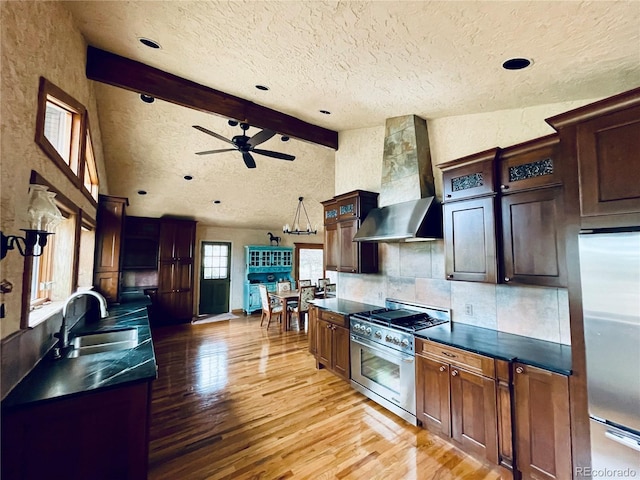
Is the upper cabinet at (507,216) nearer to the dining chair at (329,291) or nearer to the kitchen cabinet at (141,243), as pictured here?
the dining chair at (329,291)

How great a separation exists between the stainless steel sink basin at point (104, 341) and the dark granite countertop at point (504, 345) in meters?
2.74

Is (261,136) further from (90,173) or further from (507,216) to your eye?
(507,216)

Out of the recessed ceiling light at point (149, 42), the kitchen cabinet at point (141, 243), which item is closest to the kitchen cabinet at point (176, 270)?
the kitchen cabinet at point (141, 243)

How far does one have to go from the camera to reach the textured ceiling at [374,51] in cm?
150

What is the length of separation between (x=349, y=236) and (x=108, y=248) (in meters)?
3.59

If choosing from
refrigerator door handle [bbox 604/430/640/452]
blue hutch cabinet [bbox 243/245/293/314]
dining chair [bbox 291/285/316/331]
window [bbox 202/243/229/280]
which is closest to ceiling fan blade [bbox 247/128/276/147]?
dining chair [bbox 291/285/316/331]

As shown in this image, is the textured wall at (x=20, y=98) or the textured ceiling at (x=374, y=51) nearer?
the textured wall at (x=20, y=98)

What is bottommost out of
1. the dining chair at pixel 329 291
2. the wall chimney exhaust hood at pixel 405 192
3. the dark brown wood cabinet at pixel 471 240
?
the dining chair at pixel 329 291

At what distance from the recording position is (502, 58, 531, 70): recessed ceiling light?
179 cm

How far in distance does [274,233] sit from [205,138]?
4551mm

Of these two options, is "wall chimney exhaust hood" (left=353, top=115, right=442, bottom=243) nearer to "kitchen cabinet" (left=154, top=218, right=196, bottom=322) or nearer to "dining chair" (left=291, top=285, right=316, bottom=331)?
"dining chair" (left=291, top=285, right=316, bottom=331)

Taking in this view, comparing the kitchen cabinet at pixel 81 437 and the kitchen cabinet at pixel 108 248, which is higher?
the kitchen cabinet at pixel 108 248

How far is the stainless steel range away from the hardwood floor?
0.17 metres

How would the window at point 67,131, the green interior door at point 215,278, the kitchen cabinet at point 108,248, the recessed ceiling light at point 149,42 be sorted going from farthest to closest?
the green interior door at point 215,278, the kitchen cabinet at point 108,248, the recessed ceiling light at point 149,42, the window at point 67,131
